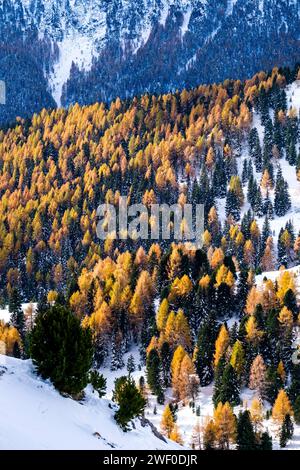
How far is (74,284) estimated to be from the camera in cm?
13700

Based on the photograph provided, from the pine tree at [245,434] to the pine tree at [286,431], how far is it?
5691 millimetres

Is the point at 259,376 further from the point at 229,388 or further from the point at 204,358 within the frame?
the point at 204,358

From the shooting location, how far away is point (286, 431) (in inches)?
3206

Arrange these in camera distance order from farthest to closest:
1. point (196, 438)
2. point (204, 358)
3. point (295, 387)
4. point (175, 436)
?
point (204, 358) < point (295, 387) < point (196, 438) < point (175, 436)

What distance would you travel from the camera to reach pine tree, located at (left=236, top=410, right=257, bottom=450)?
77.2 metres

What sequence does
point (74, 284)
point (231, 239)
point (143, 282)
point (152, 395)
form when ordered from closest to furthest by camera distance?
point (152, 395) → point (143, 282) → point (74, 284) → point (231, 239)

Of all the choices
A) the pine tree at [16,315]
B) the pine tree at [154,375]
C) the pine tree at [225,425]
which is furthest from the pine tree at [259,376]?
the pine tree at [16,315]

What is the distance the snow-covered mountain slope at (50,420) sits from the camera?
33312 mm

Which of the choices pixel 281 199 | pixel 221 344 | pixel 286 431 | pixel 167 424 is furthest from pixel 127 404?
pixel 281 199

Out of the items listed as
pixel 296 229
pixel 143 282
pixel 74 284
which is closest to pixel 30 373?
pixel 143 282

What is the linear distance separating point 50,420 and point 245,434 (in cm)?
4803

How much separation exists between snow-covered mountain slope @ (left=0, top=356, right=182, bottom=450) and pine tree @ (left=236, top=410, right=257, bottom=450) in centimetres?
3547

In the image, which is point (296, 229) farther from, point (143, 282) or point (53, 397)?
point (53, 397)

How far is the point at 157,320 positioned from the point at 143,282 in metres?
12.8
